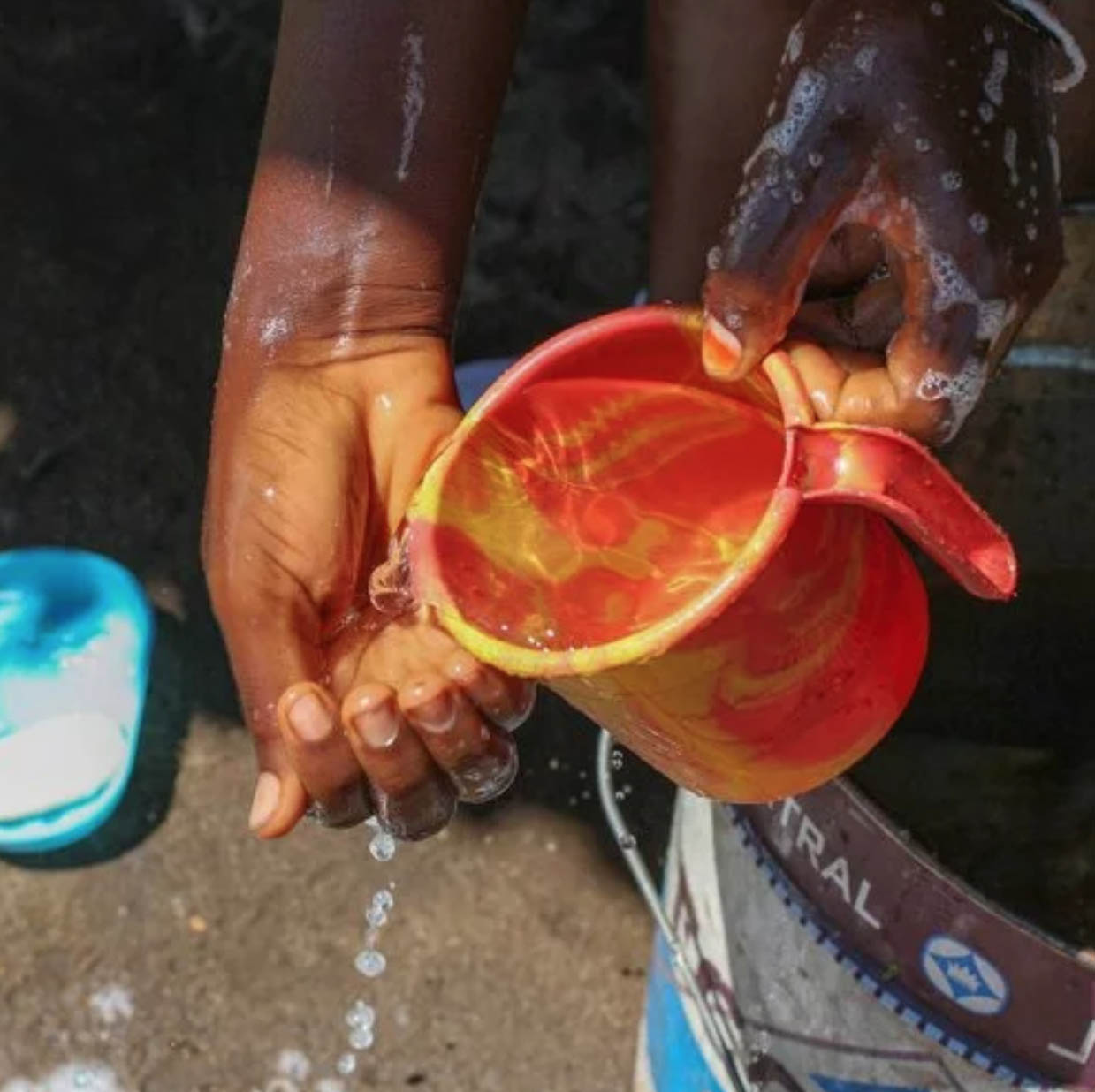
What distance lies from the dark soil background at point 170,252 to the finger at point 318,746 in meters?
0.80

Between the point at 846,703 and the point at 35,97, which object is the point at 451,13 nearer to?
the point at 846,703

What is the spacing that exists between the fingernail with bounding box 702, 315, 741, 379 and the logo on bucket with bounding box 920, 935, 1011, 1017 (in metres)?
0.39

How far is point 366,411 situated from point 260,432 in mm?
87

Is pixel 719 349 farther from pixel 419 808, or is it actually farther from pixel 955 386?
pixel 419 808

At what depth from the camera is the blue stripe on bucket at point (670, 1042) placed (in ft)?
4.75

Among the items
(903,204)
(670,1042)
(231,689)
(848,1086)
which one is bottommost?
(231,689)

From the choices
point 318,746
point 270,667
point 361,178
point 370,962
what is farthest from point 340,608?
point 370,962

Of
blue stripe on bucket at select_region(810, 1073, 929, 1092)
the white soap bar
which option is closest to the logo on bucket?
blue stripe on bucket at select_region(810, 1073, 929, 1092)

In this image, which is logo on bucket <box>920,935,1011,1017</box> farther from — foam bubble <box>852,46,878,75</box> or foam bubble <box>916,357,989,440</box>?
foam bubble <box>852,46,878,75</box>

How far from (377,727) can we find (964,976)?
42 centimetres

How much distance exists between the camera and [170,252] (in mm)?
2225

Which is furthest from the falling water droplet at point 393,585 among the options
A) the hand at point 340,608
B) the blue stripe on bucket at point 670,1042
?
the blue stripe on bucket at point 670,1042

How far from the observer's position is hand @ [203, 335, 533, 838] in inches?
45.3

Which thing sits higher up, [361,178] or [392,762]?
[361,178]
